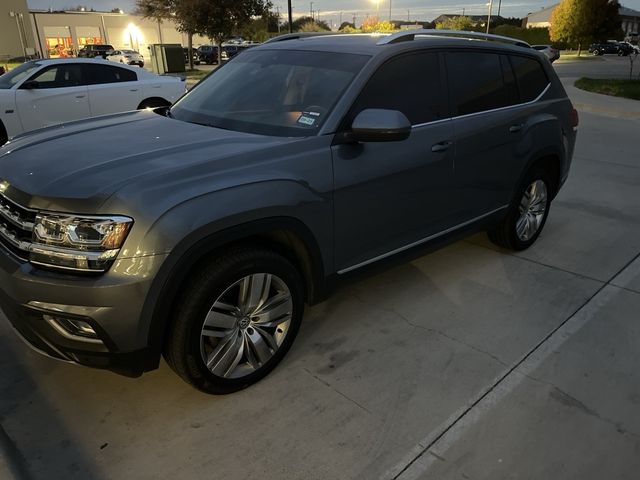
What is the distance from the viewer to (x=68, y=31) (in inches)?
2376

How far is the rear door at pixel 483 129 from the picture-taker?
3598 millimetres

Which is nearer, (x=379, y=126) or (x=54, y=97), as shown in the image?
(x=379, y=126)

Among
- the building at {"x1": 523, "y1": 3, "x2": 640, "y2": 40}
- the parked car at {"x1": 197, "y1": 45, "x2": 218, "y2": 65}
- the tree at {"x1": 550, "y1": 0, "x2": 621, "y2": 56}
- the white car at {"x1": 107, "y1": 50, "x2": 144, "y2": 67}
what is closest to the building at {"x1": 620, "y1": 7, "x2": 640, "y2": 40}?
the building at {"x1": 523, "y1": 3, "x2": 640, "y2": 40}

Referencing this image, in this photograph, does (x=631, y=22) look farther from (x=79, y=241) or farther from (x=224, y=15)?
(x=79, y=241)

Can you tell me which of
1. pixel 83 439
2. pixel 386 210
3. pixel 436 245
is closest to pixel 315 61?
pixel 386 210

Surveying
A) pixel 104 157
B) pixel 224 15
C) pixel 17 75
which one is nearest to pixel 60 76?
pixel 17 75

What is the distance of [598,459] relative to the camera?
2.38 metres

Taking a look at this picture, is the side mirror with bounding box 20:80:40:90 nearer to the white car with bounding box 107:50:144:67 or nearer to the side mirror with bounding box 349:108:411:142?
the side mirror with bounding box 349:108:411:142

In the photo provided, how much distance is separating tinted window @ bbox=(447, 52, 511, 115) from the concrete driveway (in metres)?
1.36

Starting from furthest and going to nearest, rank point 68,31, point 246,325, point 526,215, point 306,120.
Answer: point 68,31 < point 526,215 < point 306,120 < point 246,325

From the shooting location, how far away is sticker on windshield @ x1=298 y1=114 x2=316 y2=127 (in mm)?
2942

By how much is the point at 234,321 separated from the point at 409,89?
1.81 meters

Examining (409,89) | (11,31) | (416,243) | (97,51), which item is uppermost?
(11,31)

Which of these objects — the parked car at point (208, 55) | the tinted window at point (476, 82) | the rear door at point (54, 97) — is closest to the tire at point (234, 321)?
the tinted window at point (476, 82)
